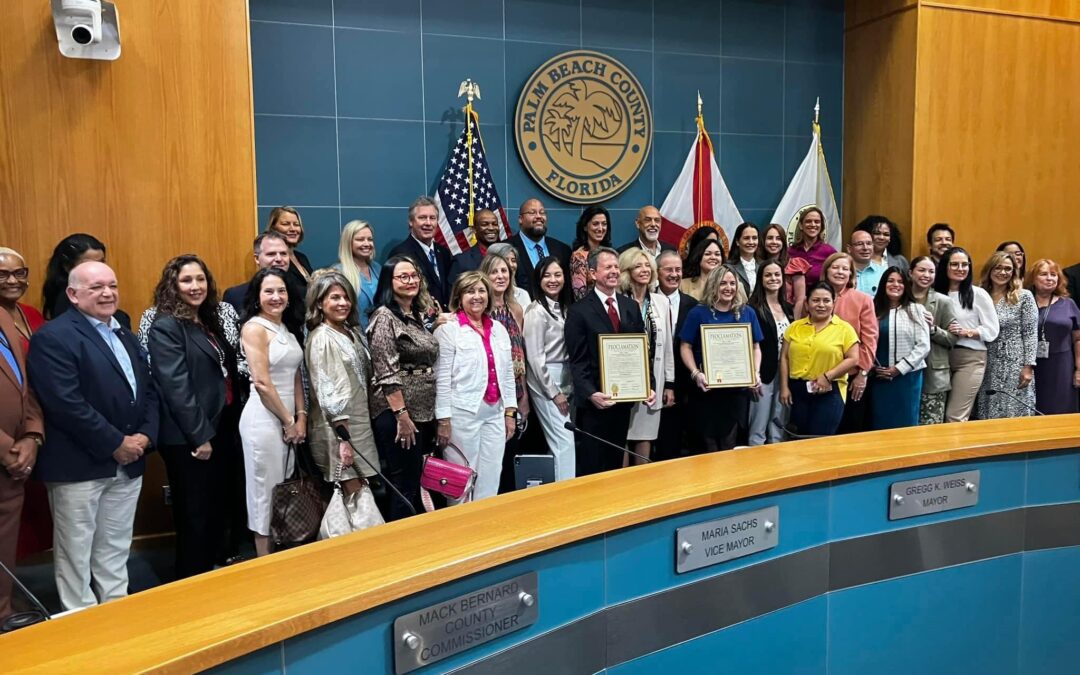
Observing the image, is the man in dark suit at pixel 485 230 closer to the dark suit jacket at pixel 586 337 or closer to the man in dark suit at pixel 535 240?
the man in dark suit at pixel 535 240

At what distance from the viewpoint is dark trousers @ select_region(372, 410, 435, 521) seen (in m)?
3.96

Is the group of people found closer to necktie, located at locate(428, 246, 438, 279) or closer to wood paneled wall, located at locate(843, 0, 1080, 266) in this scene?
necktie, located at locate(428, 246, 438, 279)

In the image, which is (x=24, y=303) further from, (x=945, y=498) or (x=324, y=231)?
(x=945, y=498)

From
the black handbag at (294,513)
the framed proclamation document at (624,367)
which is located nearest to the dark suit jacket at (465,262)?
the framed proclamation document at (624,367)

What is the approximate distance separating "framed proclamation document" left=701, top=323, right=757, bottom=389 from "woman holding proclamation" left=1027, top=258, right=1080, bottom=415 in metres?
2.55

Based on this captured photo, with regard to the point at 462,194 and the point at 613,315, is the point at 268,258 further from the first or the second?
the point at 462,194

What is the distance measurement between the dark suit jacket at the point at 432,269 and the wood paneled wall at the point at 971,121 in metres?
3.98

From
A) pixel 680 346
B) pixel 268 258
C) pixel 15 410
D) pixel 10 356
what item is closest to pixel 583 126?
pixel 680 346

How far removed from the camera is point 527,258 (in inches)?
215

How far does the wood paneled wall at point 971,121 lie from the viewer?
6.90 metres

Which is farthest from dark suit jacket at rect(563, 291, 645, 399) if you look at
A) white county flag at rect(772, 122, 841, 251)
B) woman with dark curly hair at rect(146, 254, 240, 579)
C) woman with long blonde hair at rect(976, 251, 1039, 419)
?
white county flag at rect(772, 122, 841, 251)

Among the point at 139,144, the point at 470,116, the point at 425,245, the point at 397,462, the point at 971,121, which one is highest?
the point at 971,121

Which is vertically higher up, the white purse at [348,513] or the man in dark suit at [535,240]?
the man in dark suit at [535,240]

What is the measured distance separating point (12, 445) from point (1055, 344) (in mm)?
6066
